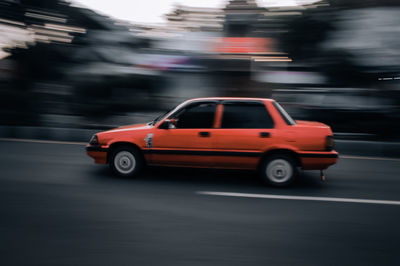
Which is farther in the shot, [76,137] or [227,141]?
[76,137]

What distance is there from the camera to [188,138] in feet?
18.0

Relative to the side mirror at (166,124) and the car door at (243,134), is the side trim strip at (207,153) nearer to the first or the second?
the car door at (243,134)

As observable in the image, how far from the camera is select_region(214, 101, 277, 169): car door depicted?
5.32 m

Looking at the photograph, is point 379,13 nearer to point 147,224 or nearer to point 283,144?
point 283,144

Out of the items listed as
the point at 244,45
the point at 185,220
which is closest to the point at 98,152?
the point at 185,220

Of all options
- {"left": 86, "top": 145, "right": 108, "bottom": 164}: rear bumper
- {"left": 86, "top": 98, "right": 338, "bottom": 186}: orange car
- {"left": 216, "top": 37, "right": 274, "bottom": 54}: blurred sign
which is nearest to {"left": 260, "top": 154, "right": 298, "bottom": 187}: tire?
{"left": 86, "top": 98, "right": 338, "bottom": 186}: orange car

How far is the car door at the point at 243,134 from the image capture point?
5.32 metres

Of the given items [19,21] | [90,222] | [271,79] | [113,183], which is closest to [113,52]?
[19,21]

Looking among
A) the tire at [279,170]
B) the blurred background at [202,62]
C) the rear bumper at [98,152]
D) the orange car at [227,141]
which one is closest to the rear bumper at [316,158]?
the orange car at [227,141]

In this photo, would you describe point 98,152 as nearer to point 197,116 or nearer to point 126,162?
point 126,162

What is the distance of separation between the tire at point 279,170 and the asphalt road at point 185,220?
153 millimetres

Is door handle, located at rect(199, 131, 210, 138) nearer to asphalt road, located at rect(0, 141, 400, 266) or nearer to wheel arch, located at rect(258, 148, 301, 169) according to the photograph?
asphalt road, located at rect(0, 141, 400, 266)

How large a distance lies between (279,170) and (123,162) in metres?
2.58

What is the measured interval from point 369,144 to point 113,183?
22.2ft
